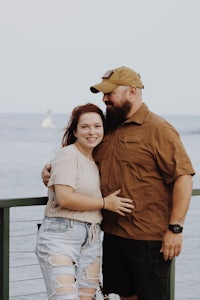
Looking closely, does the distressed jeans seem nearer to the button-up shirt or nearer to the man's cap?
the button-up shirt

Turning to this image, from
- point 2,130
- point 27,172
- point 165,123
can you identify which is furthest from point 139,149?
point 2,130

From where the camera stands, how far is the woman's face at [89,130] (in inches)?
166

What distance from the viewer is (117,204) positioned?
13.8ft

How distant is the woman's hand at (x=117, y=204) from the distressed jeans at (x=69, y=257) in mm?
140

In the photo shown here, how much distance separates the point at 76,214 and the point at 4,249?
22.9 inches

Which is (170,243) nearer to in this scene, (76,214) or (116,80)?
(76,214)

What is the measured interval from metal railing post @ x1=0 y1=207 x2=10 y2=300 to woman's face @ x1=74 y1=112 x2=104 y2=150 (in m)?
0.63

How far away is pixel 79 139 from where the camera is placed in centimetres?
425

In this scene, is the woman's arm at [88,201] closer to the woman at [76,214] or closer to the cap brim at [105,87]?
the woman at [76,214]

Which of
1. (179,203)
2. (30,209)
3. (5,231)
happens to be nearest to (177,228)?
(179,203)

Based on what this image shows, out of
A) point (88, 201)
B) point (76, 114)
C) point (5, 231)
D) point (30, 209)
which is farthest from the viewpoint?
point (30, 209)

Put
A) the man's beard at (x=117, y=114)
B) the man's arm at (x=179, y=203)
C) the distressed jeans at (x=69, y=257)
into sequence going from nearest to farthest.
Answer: the distressed jeans at (x=69, y=257), the man's arm at (x=179, y=203), the man's beard at (x=117, y=114)

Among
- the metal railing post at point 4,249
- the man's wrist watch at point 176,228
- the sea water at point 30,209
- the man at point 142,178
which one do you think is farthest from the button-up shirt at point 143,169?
the metal railing post at point 4,249

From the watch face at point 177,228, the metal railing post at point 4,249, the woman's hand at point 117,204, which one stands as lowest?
the metal railing post at point 4,249
